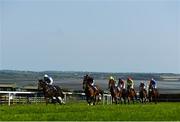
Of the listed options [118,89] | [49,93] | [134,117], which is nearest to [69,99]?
[118,89]

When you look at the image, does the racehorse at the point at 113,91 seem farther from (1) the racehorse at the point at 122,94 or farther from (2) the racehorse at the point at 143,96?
(2) the racehorse at the point at 143,96

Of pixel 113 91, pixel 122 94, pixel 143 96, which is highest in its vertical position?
pixel 113 91

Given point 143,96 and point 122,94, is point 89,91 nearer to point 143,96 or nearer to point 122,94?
point 122,94

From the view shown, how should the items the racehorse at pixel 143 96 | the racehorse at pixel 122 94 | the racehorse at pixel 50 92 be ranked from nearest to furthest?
the racehorse at pixel 50 92
the racehorse at pixel 122 94
the racehorse at pixel 143 96

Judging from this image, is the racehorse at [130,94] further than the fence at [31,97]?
Yes

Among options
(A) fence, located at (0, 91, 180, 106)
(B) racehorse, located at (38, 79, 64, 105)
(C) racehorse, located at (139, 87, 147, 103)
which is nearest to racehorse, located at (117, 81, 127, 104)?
(A) fence, located at (0, 91, 180, 106)

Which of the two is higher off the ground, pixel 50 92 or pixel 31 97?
pixel 50 92

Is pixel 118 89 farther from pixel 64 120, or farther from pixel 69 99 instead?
pixel 64 120

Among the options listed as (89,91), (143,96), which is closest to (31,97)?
(143,96)

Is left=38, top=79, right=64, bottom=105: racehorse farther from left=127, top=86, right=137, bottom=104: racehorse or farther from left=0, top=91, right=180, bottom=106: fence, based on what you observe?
left=127, top=86, right=137, bottom=104: racehorse

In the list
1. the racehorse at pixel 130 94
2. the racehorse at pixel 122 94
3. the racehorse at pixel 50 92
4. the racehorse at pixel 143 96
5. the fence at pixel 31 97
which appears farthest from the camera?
the racehorse at pixel 143 96

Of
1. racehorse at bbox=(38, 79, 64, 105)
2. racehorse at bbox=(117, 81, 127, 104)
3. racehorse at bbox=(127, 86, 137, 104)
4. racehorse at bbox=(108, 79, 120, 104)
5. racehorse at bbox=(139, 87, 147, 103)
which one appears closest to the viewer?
racehorse at bbox=(38, 79, 64, 105)

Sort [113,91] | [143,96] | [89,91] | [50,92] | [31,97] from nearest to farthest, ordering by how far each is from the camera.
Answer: [89,91], [50,92], [113,91], [143,96], [31,97]

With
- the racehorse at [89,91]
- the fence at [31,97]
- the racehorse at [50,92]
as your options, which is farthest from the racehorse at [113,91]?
the racehorse at [50,92]
